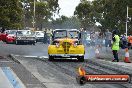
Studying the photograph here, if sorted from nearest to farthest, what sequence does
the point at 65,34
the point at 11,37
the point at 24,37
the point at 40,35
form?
1. the point at 65,34
2. the point at 24,37
3. the point at 11,37
4. the point at 40,35

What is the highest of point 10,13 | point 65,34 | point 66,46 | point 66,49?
point 10,13

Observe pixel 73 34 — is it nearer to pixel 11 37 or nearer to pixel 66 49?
pixel 66 49

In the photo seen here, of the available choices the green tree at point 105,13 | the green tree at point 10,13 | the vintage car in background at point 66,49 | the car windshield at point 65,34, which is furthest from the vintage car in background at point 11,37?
the vintage car in background at point 66,49

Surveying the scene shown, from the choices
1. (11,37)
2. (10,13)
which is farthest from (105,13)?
(11,37)

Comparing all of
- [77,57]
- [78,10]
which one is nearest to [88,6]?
[78,10]

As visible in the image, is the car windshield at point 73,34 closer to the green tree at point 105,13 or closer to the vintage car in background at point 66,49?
the vintage car in background at point 66,49

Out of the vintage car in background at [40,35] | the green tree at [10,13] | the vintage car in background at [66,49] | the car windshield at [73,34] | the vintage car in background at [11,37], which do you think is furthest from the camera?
the green tree at [10,13]

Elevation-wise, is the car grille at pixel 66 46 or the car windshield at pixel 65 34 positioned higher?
the car windshield at pixel 65 34

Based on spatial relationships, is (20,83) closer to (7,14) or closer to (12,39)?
(12,39)

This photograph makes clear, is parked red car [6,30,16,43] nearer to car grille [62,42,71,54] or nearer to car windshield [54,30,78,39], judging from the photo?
Answer: car windshield [54,30,78,39]

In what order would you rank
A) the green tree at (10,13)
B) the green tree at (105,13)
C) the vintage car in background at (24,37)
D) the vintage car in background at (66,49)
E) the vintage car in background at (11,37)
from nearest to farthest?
the vintage car in background at (66,49) → the vintage car in background at (24,37) → the vintage car in background at (11,37) → the green tree at (105,13) → the green tree at (10,13)

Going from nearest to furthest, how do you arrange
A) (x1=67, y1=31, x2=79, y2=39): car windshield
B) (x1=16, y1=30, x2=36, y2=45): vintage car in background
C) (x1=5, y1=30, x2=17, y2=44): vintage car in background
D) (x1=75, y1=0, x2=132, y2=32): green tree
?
(x1=67, y1=31, x2=79, y2=39): car windshield → (x1=16, y1=30, x2=36, y2=45): vintage car in background → (x1=5, y1=30, x2=17, y2=44): vintage car in background → (x1=75, y1=0, x2=132, y2=32): green tree

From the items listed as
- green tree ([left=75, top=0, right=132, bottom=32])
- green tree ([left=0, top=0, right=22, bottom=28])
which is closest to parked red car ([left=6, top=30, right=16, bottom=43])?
green tree ([left=75, top=0, right=132, bottom=32])

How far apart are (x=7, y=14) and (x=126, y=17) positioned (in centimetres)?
1912
